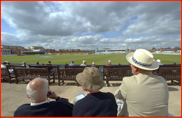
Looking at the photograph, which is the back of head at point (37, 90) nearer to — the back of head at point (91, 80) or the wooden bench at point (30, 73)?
the back of head at point (91, 80)

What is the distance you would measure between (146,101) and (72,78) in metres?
4.37

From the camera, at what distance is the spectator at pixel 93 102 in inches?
51.9

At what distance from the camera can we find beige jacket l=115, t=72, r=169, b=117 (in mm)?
1409

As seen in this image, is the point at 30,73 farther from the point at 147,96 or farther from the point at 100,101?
the point at 147,96

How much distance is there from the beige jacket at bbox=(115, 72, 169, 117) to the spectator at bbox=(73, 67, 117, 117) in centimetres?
37

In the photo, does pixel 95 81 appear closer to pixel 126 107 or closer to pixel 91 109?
pixel 91 109

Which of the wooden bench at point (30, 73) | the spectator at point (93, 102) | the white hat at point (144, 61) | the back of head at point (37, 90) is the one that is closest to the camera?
the spectator at point (93, 102)

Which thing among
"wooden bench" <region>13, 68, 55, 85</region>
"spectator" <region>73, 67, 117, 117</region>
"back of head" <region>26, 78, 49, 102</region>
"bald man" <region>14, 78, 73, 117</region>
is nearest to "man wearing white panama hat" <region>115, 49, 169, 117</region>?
"spectator" <region>73, 67, 117, 117</region>

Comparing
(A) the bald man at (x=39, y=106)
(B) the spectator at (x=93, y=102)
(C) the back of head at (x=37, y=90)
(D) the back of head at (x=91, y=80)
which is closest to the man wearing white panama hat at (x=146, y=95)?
(B) the spectator at (x=93, y=102)

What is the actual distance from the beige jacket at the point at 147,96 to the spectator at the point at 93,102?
365 mm

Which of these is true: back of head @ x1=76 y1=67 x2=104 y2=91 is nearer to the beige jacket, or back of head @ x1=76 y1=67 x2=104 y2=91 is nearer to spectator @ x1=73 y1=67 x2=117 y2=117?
spectator @ x1=73 y1=67 x2=117 y2=117

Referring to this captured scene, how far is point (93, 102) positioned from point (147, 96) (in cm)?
87

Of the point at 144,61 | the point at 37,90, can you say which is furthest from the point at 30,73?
the point at 144,61

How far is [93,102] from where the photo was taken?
1.36 metres
